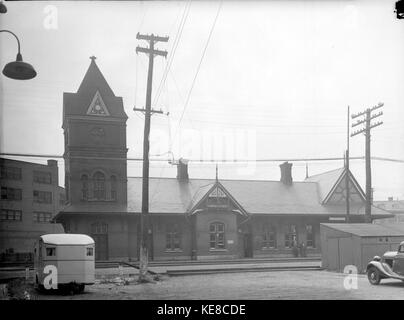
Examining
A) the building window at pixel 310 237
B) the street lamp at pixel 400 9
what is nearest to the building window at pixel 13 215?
the building window at pixel 310 237

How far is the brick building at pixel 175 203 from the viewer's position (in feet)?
92.9

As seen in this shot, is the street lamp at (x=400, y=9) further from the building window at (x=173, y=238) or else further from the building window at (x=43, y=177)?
the building window at (x=43, y=177)

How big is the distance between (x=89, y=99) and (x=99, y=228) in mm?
8140

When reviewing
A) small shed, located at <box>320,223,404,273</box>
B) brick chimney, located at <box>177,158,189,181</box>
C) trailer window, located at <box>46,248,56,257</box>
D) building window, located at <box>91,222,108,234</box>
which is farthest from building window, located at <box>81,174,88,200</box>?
small shed, located at <box>320,223,404,273</box>

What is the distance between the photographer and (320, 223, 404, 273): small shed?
74.4 ft

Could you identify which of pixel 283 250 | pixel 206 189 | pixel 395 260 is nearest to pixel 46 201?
pixel 206 189

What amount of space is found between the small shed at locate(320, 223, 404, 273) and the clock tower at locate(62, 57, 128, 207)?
11.4m

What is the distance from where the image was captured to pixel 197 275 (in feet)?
76.1

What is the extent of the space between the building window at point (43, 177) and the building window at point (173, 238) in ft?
72.2

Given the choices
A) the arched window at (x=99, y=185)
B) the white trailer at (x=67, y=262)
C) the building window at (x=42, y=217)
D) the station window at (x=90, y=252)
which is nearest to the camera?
the white trailer at (x=67, y=262)

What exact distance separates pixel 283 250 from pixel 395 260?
72.4 ft

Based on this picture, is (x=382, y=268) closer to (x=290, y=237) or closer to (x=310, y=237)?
(x=290, y=237)

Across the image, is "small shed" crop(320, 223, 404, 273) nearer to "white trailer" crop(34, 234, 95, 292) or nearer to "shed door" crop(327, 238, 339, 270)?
"shed door" crop(327, 238, 339, 270)
